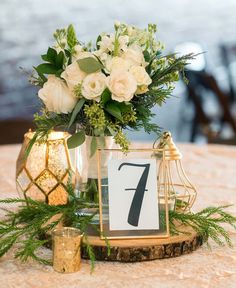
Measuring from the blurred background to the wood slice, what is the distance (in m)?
3.14

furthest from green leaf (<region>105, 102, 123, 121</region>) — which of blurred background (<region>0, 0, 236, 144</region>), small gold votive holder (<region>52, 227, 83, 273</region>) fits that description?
blurred background (<region>0, 0, 236, 144</region>)

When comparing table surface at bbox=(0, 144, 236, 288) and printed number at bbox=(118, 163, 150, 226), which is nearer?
table surface at bbox=(0, 144, 236, 288)

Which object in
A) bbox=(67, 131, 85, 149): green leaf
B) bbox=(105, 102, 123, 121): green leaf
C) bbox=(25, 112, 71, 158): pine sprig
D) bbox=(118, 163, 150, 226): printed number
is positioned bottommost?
bbox=(118, 163, 150, 226): printed number

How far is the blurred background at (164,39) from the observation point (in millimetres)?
5094

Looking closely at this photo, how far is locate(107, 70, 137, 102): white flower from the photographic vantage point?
1.24m

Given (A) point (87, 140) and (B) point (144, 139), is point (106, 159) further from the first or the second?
(B) point (144, 139)

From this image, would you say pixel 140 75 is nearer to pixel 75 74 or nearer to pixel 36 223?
pixel 75 74

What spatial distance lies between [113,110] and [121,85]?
0.17ft

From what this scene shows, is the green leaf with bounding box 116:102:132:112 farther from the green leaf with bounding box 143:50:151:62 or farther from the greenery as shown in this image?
the greenery

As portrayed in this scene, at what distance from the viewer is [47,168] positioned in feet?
4.82

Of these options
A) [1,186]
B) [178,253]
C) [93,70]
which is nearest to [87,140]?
[93,70]

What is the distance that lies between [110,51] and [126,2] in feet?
Result: 14.4

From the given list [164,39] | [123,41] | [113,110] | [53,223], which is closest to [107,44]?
[123,41]

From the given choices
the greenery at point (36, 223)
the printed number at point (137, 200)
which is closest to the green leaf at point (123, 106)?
the printed number at point (137, 200)
